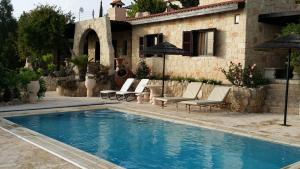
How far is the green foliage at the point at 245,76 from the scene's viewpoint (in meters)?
15.0

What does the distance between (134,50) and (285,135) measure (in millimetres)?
14031

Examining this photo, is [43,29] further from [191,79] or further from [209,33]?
[209,33]

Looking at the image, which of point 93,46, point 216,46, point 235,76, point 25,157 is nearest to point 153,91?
point 216,46

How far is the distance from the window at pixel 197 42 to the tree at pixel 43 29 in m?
9.69

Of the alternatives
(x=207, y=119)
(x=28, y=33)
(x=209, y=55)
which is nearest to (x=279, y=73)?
(x=209, y=55)

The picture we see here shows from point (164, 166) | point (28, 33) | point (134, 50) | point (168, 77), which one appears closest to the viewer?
point (164, 166)

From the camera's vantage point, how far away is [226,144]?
946 centimetres

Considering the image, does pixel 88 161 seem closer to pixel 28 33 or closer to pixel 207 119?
pixel 207 119

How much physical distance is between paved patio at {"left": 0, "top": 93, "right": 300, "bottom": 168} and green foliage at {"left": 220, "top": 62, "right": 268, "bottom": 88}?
1533mm

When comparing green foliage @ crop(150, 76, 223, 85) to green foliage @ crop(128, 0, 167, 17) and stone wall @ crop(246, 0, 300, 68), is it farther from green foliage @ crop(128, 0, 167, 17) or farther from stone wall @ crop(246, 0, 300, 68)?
green foliage @ crop(128, 0, 167, 17)

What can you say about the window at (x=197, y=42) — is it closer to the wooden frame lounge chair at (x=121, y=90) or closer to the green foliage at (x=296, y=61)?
the wooden frame lounge chair at (x=121, y=90)

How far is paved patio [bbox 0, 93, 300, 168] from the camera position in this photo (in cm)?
688

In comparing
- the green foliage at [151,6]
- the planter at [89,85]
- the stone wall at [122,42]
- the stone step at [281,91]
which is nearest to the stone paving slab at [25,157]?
the stone step at [281,91]

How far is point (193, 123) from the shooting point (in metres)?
12.1
